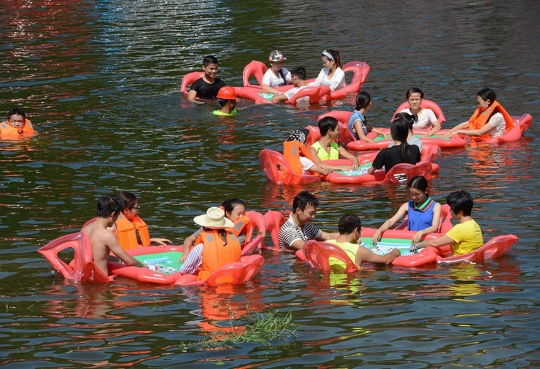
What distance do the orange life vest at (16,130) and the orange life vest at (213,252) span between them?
8.23 metres

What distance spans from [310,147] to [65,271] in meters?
5.59

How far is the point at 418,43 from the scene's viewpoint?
26.3 metres

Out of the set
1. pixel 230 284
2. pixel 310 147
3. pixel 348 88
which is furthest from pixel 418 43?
pixel 230 284

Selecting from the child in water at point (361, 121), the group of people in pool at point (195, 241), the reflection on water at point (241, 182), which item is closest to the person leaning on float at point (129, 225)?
the group of people in pool at point (195, 241)

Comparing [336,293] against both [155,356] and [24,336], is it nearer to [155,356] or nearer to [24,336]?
[155,356]

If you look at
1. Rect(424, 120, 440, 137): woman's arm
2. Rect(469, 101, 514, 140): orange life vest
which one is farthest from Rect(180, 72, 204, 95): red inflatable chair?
Rect(469, 101, 514, 140): orange life vest

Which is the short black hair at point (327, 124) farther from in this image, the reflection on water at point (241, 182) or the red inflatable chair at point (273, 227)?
the red inflatable chair at point (273, 227)

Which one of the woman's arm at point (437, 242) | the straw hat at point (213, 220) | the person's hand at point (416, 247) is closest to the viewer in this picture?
the straw hat at point (213, 220)

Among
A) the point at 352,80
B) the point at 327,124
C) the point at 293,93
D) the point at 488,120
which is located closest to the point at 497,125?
the point at 488,120

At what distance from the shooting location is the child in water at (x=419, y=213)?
1182 cm

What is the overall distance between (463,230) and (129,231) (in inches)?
153

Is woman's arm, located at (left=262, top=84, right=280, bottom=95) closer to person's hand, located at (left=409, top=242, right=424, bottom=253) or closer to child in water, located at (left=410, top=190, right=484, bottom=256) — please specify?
person's hand, located at (left=409, top=242, right=424, bottom=253)

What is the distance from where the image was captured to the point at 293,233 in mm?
11867

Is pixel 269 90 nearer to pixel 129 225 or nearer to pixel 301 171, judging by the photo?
pixel 301 171
